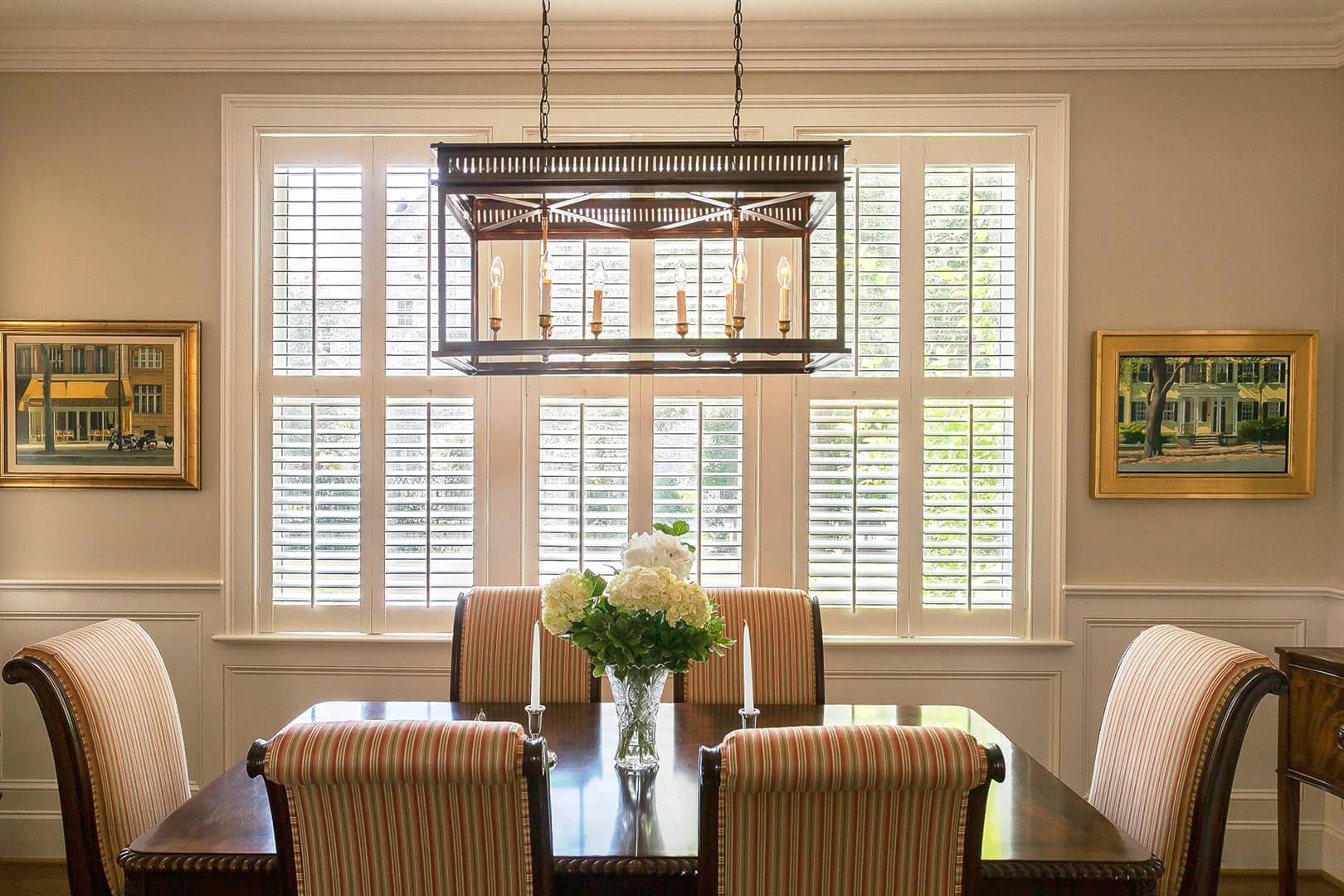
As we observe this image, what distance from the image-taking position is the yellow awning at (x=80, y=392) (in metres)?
3.07

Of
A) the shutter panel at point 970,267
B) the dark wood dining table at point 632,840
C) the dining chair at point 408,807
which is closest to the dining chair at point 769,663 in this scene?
the dark wood dining table at point 632,840

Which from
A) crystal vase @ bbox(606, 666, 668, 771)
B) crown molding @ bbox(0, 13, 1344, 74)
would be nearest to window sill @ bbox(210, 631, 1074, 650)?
crystal vase @ bbox(606, 666, 668, 771)

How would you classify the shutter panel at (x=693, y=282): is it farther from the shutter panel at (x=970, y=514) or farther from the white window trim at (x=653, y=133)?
the shutter panel at (x=970, y=514)

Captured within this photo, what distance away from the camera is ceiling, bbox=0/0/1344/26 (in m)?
2.85

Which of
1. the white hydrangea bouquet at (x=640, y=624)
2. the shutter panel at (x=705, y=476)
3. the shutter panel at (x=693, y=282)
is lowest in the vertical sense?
the white hydrangea bouquet at (x=640, y=624)

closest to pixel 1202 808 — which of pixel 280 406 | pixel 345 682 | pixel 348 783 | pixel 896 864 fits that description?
pixel 896 864

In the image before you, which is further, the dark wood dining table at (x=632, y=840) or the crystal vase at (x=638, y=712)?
the crystal vase at (x=638, y=712)

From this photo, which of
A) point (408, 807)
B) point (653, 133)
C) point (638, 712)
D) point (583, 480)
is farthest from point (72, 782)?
point (653, 133)

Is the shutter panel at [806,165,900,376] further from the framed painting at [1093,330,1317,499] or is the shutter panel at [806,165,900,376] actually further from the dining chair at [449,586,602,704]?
the dining chair at [449,586,602,704]

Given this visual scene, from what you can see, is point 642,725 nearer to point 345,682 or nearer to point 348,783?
point 348,783

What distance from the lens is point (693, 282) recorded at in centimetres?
306

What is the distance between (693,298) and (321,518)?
1.50 metres

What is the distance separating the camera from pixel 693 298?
307cm

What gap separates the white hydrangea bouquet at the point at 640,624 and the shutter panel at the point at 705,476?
118 centimetres
